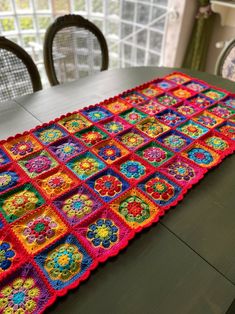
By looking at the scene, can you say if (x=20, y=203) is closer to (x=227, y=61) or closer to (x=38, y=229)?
(x=38, y=229)

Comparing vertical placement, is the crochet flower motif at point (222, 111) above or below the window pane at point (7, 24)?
below

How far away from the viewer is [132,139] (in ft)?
3.39

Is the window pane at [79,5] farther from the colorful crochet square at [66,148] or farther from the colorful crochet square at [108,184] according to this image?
the colorful crochet square at [108,184]

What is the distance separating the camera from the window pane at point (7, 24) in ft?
8.07

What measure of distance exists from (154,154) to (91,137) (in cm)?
25

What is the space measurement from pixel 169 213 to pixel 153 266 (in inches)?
6.8

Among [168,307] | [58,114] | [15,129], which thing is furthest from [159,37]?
[168,307]

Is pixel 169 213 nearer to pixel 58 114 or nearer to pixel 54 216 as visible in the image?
pixel 54 216

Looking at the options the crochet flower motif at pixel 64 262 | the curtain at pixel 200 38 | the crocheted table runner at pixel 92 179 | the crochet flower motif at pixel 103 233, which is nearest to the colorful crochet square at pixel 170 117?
the crocheted table runner at pixel 92 179

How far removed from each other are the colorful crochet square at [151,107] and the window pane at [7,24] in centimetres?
194

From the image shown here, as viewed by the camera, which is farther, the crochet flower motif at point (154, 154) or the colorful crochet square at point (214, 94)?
the colorful crochet square at point (214, 94)

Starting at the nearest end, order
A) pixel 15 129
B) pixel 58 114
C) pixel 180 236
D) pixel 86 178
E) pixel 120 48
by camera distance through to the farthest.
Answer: pixel 180 236, pixel 86 178, pixel 15 129, pixel 58 114, pixel 120 48

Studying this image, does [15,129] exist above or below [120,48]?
above

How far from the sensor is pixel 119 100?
1.28 m
